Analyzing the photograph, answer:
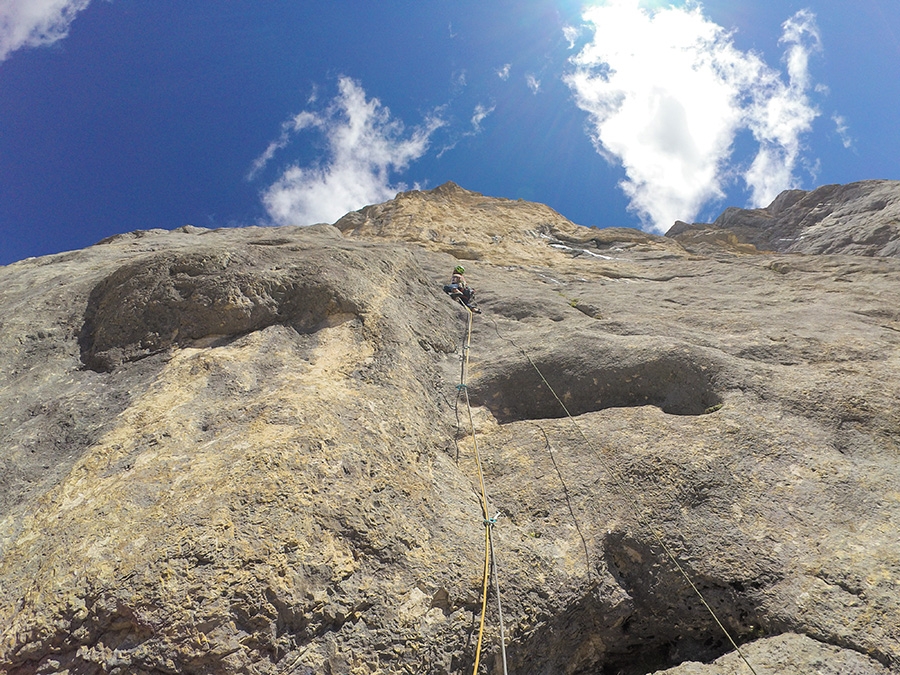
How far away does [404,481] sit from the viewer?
4352 mm

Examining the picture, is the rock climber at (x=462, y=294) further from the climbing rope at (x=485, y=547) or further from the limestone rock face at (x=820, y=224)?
the limestone rock face at (x=820, y=224)

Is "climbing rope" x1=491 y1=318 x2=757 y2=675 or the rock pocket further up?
the rock pocket

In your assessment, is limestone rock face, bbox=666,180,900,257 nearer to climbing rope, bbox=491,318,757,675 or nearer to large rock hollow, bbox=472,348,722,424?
large rock hollow, bbox=472,348,722,424

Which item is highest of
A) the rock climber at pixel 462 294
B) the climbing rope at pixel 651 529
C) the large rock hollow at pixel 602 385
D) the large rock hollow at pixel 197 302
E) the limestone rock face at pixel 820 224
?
the limestone rock face at pixel 820 224

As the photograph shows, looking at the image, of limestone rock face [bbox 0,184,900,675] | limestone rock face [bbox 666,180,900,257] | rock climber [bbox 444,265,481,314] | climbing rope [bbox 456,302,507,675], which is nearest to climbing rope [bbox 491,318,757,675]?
limestone rock face [bbox 0,184,900,675]

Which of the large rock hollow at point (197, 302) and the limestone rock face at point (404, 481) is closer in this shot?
the limestone rock face at point (404, 481)

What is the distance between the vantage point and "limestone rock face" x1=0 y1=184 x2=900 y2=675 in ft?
10.5

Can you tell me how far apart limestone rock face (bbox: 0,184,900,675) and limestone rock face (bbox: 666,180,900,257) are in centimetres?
1130

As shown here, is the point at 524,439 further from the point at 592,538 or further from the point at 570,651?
the point at 570,651

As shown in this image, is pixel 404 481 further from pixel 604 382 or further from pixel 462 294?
pixel 462 294

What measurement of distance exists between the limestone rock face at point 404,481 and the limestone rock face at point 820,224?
11303mm

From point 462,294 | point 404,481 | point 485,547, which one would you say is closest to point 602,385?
point 485,547

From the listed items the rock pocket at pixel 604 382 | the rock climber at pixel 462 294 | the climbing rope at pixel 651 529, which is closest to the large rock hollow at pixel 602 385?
the rock pocket at pixel 604 382

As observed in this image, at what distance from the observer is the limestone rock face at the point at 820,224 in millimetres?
16156
